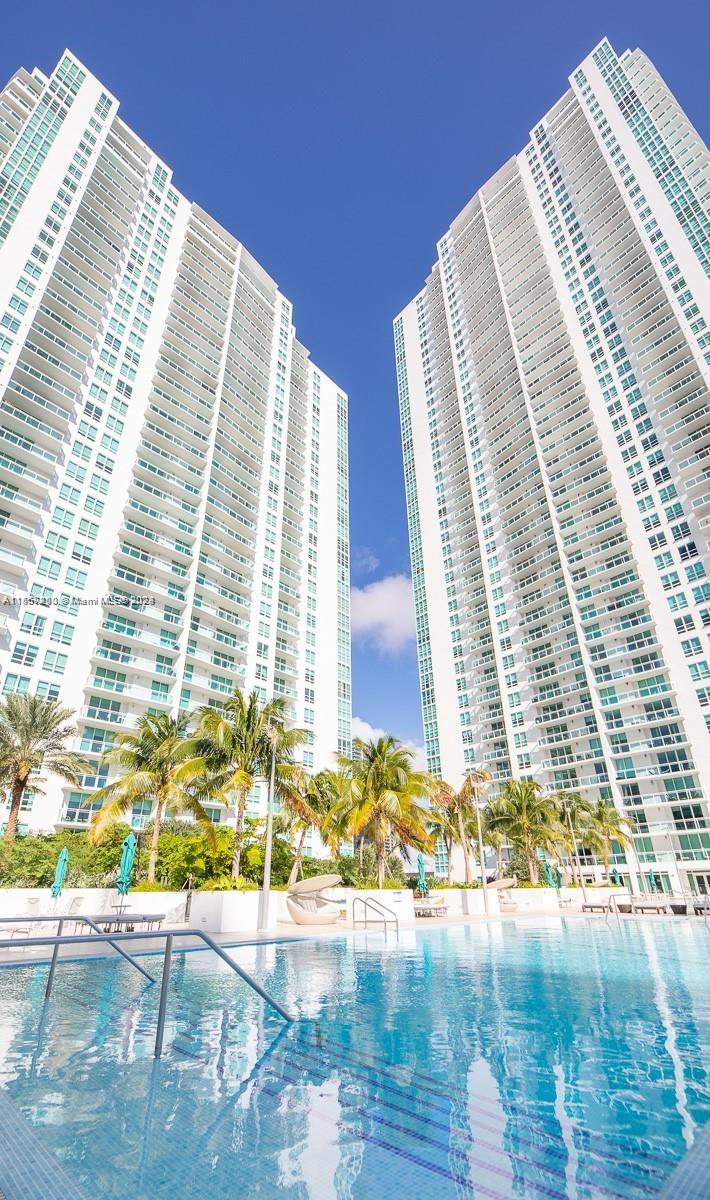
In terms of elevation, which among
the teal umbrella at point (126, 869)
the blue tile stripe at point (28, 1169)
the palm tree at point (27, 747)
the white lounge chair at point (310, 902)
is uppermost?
the palm tree at point (27, 747)

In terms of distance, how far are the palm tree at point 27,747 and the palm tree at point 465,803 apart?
84.7ft

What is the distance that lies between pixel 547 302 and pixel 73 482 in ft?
230

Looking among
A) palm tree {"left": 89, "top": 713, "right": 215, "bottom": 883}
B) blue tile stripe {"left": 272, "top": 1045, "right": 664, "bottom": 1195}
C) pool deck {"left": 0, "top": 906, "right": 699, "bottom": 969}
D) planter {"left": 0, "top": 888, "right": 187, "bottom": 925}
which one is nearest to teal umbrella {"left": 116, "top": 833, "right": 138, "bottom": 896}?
planter {"left": 0, "top": 888, "right": 187, "bottom": 925}

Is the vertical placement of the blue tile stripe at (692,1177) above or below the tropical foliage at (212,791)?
below

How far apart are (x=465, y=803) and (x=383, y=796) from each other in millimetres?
20971

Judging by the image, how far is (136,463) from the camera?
5403 cm

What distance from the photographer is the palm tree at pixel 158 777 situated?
26.8 meters

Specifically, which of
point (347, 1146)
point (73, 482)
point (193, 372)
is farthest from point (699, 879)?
point (193, 372)

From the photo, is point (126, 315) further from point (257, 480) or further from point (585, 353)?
point (585, 353)

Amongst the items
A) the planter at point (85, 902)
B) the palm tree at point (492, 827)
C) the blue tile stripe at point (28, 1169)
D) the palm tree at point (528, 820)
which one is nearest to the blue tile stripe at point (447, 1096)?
the blue tile stripe at point (28, 1169)

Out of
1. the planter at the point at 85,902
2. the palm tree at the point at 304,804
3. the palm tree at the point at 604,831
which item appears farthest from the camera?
the palm tree at the point at 604,831

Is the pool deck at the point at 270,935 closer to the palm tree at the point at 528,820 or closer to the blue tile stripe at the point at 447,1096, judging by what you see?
the blue tile stripe at the point at 447,1096

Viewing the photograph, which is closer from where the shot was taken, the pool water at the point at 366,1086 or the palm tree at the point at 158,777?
the pool water at the point at 366,1086

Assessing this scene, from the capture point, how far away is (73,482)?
48.8 metres
